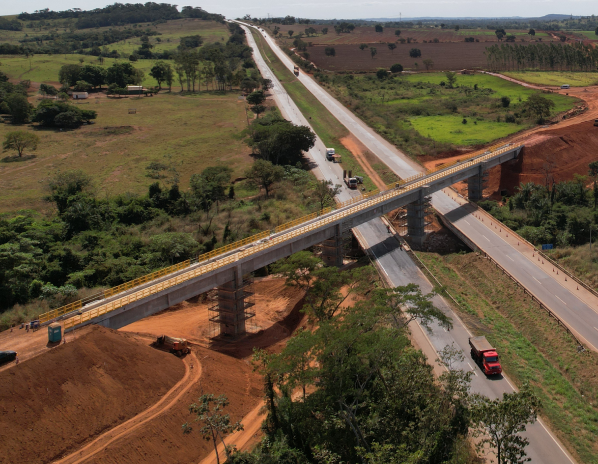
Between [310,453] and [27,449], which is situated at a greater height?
[27,449]

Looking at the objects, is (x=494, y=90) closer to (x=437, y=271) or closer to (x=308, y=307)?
(x=437, y=271)

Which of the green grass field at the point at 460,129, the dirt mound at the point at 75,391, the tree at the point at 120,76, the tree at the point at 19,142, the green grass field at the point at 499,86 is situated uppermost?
the tree at the point at 120,76

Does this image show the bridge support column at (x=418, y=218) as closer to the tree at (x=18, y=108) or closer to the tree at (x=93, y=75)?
the tree at (x=18, y=108)

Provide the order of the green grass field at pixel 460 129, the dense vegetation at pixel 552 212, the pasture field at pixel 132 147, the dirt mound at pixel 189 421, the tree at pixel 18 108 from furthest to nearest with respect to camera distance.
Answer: the tree at pixel 18 108 < the green grass field at pixel 460 129 < the pasture field at pixel 132 147 < the dense vegetation at pixel 552 212 < the dirt mound at pixel 189 421

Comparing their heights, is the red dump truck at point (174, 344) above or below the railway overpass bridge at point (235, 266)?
below

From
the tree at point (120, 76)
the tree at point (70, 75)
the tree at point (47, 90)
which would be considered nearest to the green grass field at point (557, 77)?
the tree at point (120, 76)

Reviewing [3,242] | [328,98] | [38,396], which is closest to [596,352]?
[38,396]
